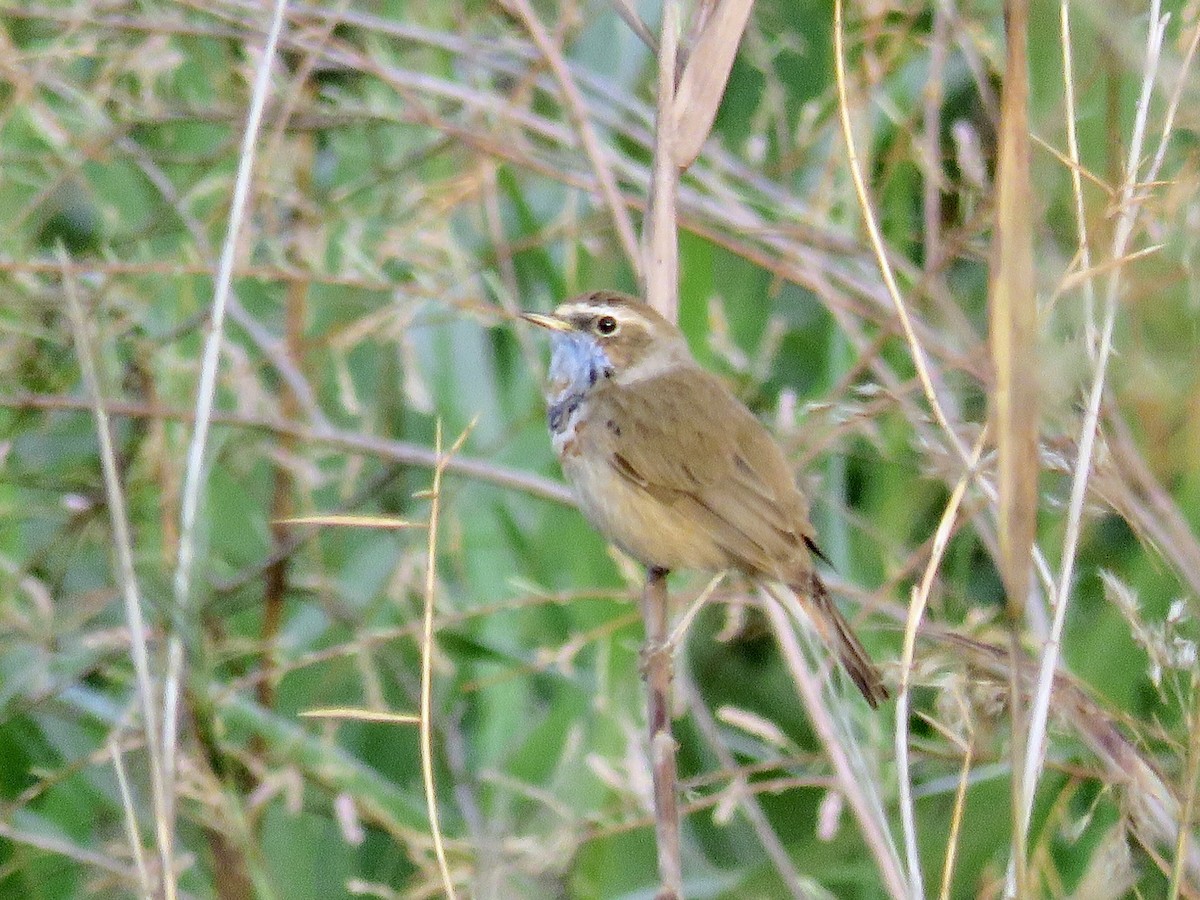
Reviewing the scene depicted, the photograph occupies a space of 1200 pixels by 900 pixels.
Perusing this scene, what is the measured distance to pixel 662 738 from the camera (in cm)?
221

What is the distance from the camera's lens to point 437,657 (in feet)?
11.3

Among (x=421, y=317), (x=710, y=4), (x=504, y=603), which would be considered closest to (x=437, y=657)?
(x=504, y=603)

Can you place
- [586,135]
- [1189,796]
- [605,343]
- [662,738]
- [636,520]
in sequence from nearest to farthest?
[1189,796]
[662,738]
[586,135]
[636,520]
[605,343]

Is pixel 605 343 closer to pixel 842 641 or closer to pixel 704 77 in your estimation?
pixel 842 641

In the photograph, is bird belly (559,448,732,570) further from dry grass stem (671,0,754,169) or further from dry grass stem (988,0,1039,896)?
dry grass stem (988,0,1039,896)

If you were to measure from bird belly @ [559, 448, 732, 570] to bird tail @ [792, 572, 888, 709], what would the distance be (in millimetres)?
265

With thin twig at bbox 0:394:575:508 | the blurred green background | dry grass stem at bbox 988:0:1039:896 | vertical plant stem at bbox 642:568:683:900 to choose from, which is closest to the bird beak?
the blurred green background

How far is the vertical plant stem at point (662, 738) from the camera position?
194 centimetres

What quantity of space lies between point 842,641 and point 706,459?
1.92ft

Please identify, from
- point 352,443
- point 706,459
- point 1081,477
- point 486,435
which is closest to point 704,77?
point 1081,477

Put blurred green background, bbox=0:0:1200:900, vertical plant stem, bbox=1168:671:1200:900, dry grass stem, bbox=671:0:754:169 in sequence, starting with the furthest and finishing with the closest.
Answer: blurred green background, bbox=0:0:1200:900 < dry grass stem, bbox=671:0:754:169 < vertical plant stem, bbox=1168:671:1200:900

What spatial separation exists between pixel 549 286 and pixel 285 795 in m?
1.44

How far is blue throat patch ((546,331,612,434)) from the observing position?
3.58 metres

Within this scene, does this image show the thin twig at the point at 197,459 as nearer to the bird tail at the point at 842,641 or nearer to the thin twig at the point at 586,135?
the thin twig at the point at 586,135
